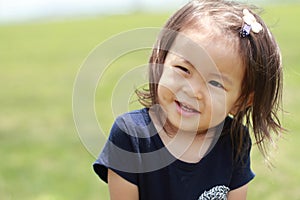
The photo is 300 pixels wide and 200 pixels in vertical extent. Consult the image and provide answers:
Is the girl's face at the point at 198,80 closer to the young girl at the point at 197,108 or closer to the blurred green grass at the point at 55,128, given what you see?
the young girl at the point at 197,108

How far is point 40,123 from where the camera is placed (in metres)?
5.37

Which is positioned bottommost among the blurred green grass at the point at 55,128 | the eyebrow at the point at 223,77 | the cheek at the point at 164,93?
the blurred green grass at the point at 55,128

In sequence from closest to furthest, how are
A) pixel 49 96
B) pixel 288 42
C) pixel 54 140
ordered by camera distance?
pixel 54 140, pixel 49 96, pixel 288 42

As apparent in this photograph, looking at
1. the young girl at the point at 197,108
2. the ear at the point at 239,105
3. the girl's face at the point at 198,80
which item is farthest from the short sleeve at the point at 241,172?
the girl's face at the point at 198,80

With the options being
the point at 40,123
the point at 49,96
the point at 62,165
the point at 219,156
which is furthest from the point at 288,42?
the point at 219,156

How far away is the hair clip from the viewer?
6.79ft

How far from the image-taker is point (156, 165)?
Answer: 6.97 ft

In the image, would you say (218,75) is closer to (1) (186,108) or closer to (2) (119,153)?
(1) (186,108)

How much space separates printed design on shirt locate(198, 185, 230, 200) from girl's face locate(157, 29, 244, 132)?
0.73 ft

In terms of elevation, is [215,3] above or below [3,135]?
above

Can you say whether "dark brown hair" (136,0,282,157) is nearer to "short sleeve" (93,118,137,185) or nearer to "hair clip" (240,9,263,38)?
"hair clip" (240,9,263,38)

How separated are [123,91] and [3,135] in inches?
111

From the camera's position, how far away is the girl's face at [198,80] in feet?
6.65

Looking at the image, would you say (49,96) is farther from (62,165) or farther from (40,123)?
(62,165)
